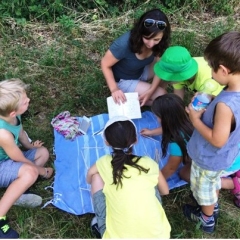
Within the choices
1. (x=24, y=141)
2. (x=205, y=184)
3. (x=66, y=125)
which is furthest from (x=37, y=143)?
(x=205, y=184)

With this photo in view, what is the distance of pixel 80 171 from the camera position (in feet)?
9.32

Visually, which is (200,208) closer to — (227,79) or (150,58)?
(227,79)

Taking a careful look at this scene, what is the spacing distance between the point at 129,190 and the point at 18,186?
0.87 meters

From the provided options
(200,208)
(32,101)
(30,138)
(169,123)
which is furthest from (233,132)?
(32,101)

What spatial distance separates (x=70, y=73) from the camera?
147 inches

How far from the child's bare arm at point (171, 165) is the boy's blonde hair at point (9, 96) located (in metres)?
1.08

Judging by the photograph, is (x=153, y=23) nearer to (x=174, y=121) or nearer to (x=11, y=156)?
(x=174, y=121)

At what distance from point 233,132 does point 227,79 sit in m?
0.28

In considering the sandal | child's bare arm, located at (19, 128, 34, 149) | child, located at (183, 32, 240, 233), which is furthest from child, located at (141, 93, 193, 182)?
child's bare arm, located at (19, 128, 34, 149)

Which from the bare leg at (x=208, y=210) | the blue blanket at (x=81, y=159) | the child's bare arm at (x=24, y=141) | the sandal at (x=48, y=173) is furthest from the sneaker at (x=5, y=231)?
the bare leg at (x=208, y=210)

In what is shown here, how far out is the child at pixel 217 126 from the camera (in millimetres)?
1837

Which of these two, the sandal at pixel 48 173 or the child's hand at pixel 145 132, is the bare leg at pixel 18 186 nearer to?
the sandal at pixel 48 173

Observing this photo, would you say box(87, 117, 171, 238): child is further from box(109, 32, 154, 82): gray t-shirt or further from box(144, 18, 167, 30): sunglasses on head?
box(109, 32, 154, 82): gray t-shirt

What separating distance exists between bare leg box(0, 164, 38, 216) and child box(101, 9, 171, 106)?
0.96m
